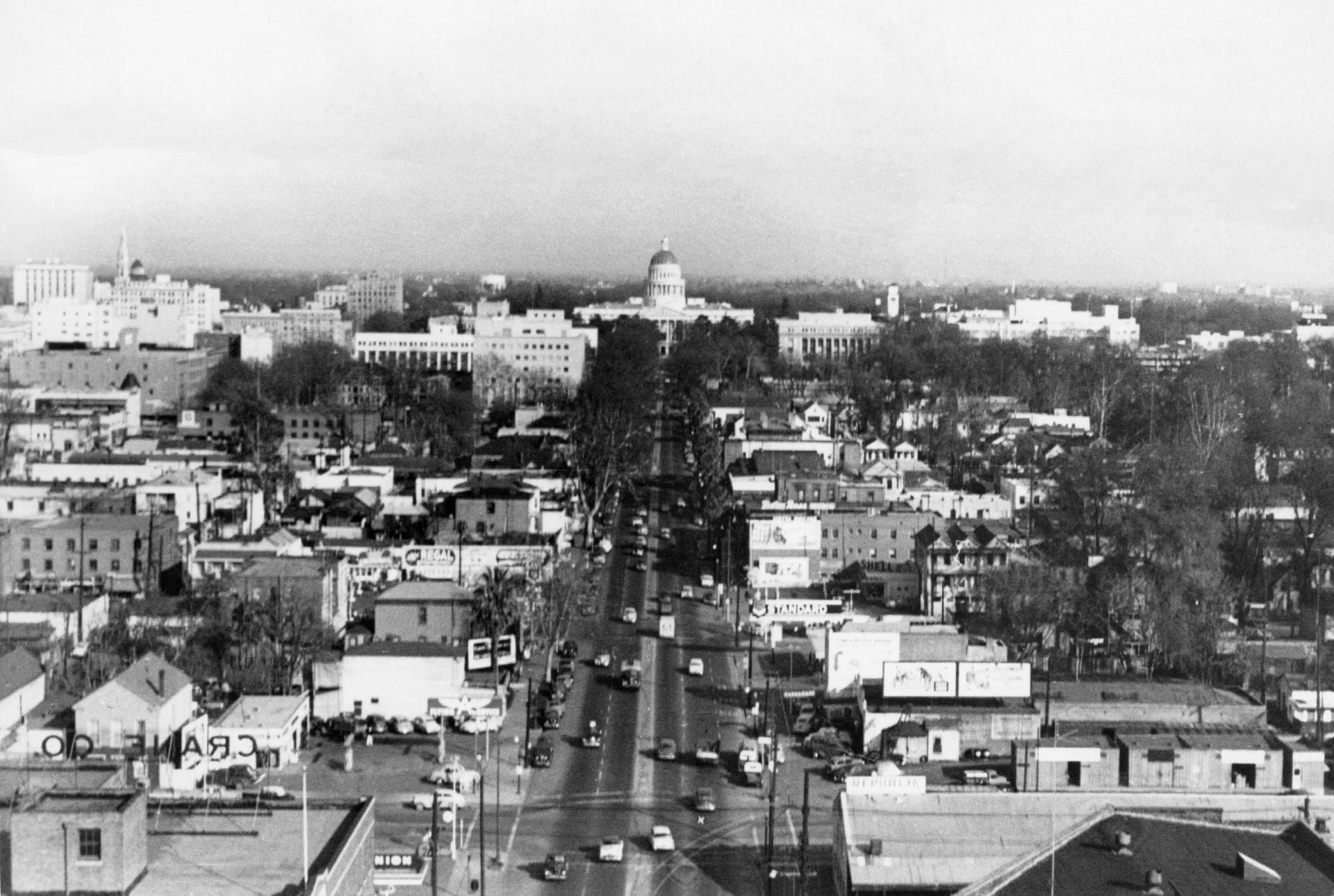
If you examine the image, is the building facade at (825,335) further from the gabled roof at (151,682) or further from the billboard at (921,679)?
the gabled roof at (151,682)

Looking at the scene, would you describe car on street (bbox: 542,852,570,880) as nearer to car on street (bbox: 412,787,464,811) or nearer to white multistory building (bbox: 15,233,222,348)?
car on street (bbox: 412,787,464,811)

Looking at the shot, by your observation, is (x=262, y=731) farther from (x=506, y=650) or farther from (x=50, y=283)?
(x=50, y=283)

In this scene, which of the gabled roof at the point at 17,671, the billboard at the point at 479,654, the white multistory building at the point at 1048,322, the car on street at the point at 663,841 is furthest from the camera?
the white multistory building at the point at 1048,322

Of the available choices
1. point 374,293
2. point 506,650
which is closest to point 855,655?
point 506,650

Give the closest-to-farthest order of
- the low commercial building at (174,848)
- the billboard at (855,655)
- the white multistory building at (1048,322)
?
the low commercial building at (174,848) → the billboard at (855,655) → the white multistory building at (1048,322)

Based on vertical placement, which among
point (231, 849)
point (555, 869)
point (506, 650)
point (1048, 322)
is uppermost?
point (1048, 322)

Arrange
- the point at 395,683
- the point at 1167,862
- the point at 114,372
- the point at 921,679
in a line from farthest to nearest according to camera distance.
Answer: the point at 114,372 < the point at 395,683 < the point at 921,679 < the point at 1167,862

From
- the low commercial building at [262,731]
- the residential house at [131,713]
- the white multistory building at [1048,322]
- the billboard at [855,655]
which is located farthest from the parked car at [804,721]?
the white multistory building at [1048,322]

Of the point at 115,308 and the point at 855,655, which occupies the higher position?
the point at 115,308

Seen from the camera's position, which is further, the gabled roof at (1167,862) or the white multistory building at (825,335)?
the white multistory building at (825,335)
